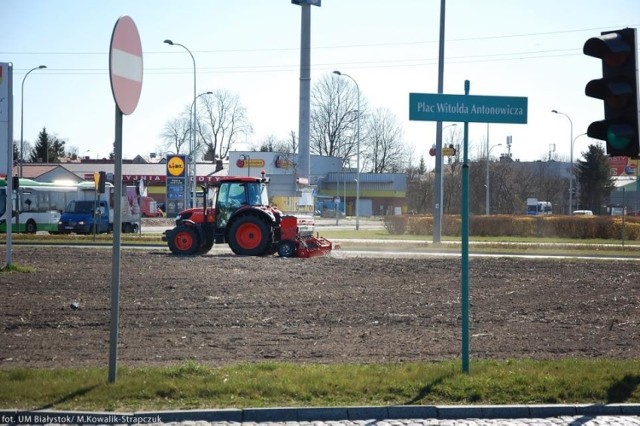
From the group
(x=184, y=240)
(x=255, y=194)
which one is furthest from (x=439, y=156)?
(x=184, y=240)

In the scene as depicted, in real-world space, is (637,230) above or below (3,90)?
below

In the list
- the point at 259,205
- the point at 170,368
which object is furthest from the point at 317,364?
the point at 259,205

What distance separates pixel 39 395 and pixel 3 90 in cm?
1230

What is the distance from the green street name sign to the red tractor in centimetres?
1714

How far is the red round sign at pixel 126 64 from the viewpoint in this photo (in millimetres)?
7871

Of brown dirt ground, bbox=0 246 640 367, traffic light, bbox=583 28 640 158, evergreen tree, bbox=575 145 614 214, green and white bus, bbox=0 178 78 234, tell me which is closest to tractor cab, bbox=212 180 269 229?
brown dirt ground, bbox=0 246 640 367

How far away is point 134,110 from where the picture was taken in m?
8.38

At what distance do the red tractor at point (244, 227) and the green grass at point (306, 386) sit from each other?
16.7 metres

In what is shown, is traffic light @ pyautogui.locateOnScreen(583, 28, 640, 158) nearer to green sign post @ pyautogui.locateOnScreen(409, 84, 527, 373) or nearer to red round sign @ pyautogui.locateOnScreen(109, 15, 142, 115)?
green sign post @ pyautogui.locateOnScreen(409, 84, 527, 373)

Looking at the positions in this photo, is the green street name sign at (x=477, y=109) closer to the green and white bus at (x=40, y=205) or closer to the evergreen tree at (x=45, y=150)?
the green and white bus at (x=40, y=205)

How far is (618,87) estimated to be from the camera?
8883mm

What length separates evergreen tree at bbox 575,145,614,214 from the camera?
3100 inches

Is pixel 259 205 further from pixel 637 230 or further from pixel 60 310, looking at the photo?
pixel 637 230

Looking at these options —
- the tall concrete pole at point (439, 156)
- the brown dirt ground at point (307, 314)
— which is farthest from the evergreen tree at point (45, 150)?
the brown dirt ground at point (307, 314)
